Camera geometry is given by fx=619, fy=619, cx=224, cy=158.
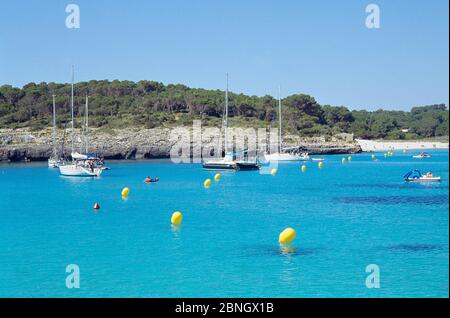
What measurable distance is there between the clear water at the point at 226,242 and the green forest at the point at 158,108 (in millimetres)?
50866

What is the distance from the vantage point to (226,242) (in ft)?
68.3

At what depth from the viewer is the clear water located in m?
15.3

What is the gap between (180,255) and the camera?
1888 cm

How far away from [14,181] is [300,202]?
26331mm

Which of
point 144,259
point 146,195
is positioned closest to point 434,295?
point 144,259

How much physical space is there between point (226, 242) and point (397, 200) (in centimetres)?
1550

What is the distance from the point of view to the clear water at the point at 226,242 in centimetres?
1531

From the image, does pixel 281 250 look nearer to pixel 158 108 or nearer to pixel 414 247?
pixel 414 247

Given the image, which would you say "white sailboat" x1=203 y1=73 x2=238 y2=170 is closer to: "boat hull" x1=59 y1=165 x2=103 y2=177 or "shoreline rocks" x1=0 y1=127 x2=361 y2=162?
"boat hull" x1=59 y1=165 x2=103 y2=177

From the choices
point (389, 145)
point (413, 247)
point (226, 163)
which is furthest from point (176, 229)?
point (389, 145)

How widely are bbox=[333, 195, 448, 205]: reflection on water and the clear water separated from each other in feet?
0.18

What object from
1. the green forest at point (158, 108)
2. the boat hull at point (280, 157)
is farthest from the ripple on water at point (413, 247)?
the green forest at point (158, 108)

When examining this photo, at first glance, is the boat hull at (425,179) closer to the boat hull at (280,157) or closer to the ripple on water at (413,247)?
the ripple on water at (413,247)
